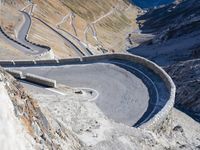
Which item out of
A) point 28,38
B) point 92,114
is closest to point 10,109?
point 92,114

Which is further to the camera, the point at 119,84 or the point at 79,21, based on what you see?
the point at 79,21

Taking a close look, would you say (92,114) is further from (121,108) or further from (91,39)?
(91,39)

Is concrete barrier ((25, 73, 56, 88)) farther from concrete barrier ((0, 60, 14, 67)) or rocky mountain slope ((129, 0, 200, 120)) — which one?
rocky mountain slope ((129, 0, 200, 120))

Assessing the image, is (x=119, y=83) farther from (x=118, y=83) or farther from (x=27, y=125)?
(x=27, y=125)

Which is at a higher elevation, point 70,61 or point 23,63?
point 23,63

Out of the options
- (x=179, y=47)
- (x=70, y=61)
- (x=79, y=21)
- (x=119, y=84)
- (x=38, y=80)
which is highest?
(x=79, y=21)

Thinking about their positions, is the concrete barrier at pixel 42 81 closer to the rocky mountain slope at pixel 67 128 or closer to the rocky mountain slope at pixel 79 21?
the rocky mountain slope at pixel 67 128

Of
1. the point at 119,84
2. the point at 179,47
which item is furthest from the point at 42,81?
the point at 179,47
